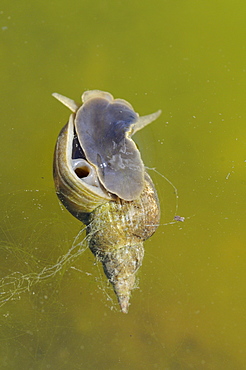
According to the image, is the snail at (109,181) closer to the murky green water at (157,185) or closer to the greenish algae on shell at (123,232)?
the greenish algae on shell at (123,232)

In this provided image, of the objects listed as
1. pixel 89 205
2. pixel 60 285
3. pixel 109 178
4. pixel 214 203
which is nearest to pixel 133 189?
pixel 109 178

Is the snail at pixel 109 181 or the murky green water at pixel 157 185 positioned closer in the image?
the snail at pixel 109 181

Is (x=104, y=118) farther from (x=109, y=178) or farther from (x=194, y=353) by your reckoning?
(x=194, y=353)

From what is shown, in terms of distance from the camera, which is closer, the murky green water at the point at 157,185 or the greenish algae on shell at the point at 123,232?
the greenish algae on shell at the point at 123,232

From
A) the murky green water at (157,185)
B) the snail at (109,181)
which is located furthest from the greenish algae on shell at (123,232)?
the murky green water at (157,185)

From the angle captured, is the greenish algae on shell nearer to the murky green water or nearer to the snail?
the snail

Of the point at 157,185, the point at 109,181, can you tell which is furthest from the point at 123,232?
the point at 157,185

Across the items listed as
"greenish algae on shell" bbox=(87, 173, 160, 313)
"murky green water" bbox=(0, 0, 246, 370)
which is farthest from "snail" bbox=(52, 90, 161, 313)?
"murky green water" bbox=(0, 0, 246, 370)
